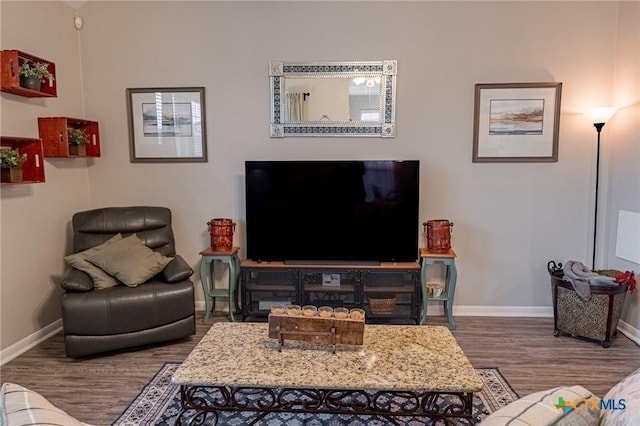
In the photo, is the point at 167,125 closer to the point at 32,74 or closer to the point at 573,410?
the point at 32,74

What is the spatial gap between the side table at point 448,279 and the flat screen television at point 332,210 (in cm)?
13

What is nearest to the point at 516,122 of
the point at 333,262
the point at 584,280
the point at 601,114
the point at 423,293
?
the point at 601,114

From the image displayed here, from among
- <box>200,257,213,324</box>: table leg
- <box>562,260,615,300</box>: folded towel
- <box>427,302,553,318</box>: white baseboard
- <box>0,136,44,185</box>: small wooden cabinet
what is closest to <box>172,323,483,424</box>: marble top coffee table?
<box>200,257,213,324</box>: table leg

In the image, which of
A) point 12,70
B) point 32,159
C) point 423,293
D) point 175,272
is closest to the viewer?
point 12,70

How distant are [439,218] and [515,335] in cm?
114

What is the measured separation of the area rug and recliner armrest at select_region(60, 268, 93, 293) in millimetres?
911

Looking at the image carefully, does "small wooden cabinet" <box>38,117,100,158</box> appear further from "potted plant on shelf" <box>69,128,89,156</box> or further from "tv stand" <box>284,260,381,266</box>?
"tv stand" <box>284,260,381,266</box>

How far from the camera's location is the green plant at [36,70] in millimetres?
3119

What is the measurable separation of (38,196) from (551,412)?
374 cm

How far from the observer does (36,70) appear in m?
3.18

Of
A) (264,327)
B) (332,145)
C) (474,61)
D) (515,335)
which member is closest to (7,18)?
(332,145)

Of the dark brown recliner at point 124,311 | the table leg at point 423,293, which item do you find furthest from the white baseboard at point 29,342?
the table leg at point 423,293

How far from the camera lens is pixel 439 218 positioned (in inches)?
154

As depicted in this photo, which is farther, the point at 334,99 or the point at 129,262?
Answer: the point at 334,99
